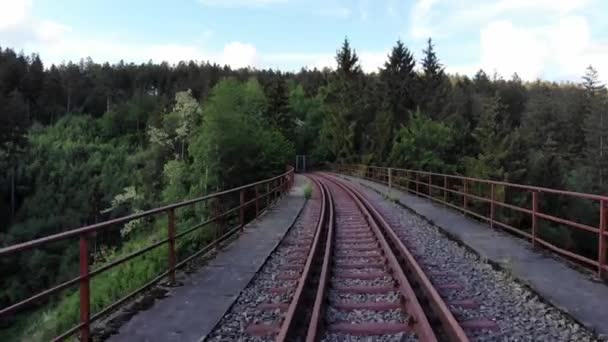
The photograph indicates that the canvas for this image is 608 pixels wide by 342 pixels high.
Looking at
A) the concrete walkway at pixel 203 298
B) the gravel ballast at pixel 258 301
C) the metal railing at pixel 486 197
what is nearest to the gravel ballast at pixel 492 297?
the gravel ballast at pixel 258 301

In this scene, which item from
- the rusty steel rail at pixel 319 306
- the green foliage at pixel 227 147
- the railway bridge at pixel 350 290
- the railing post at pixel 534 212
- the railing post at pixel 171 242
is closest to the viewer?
the rusty steel rail at pixel 319 306

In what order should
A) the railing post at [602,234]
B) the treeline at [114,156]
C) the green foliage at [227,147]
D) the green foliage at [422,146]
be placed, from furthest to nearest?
A: the green foliage at [422,146] → the green foliage at [227,147] → the treeline at [114,156] → the railing post at [602,234]

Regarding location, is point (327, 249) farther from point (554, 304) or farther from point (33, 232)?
point (33, 232)

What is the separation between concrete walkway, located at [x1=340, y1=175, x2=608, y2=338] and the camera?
18.9ft

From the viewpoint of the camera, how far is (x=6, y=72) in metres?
105

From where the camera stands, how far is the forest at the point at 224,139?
31.0 meters

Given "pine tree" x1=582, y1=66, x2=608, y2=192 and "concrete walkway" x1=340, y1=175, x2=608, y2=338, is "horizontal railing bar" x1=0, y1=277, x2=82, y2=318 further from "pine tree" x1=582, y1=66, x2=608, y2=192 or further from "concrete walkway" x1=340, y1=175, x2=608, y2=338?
"pine tree" x1=582, y1=66, x2=608, y2=192

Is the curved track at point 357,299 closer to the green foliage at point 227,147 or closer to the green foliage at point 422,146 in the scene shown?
the green foliage at point 227,147

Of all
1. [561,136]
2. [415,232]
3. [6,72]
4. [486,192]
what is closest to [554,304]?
[415,232]

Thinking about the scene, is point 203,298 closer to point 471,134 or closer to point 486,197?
point 486,197

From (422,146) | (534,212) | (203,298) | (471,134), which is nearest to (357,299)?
(203,298)

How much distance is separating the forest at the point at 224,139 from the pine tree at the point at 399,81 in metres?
0.17

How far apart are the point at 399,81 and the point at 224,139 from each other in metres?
36.8

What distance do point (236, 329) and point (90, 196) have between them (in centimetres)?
7618
